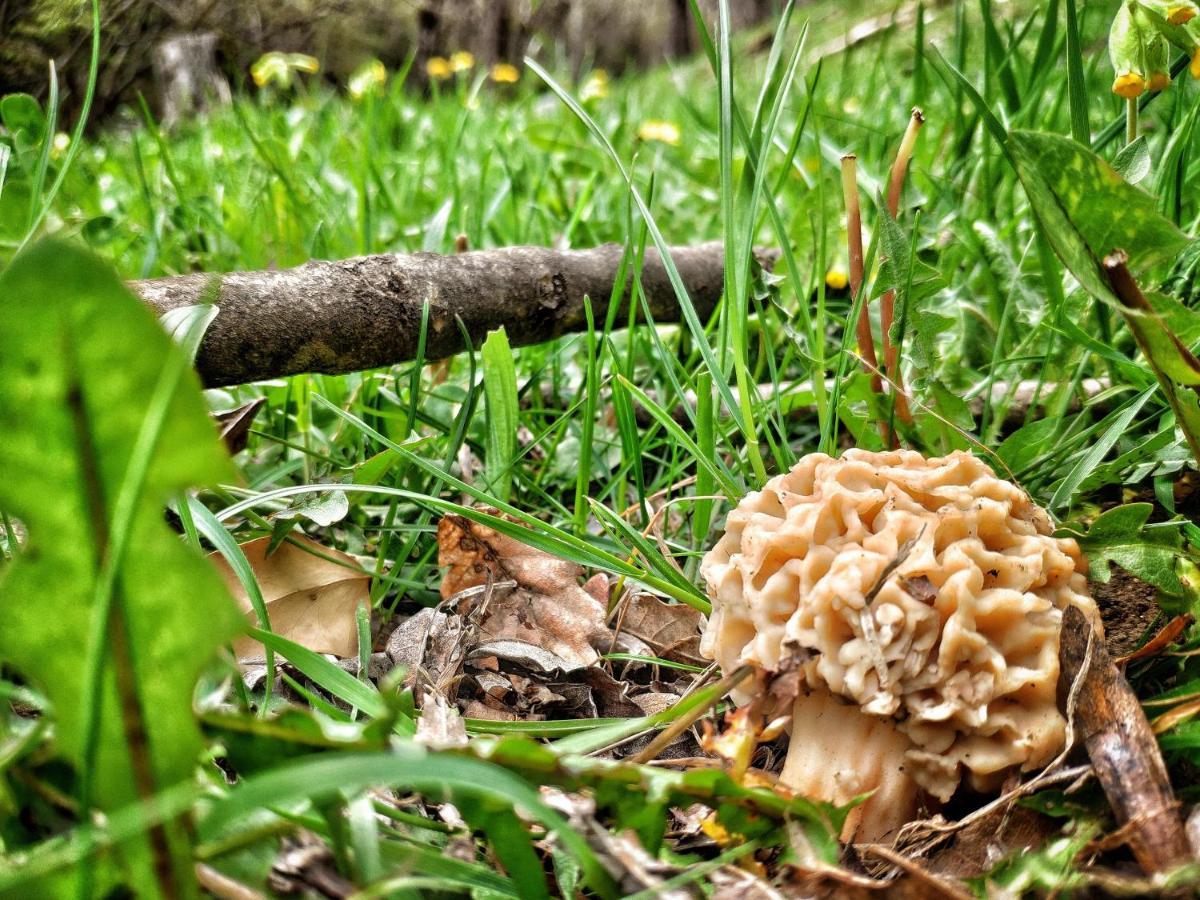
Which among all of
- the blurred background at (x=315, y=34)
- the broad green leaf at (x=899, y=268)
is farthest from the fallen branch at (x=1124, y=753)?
the blurred background at (x=315, y=34)

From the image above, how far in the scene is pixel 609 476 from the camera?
6.20 feet

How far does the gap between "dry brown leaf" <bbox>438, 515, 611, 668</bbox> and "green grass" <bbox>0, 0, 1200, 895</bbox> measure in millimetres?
58

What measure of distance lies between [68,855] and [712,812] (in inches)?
25.4

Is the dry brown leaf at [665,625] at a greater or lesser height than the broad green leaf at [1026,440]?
lesser

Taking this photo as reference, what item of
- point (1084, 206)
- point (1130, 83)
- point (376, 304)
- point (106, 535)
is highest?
point (1130, 83)

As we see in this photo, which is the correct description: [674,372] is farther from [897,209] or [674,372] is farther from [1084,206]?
[1084,206]

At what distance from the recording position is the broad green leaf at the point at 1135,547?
48.4 inches

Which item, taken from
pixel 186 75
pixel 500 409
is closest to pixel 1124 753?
pixel 500 409

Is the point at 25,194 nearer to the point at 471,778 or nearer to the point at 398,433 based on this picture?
the point at 398,433

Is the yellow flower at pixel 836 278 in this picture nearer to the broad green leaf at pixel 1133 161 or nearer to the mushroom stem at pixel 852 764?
the broad green leaf at pixel 1133 161

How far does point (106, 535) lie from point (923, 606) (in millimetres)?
852

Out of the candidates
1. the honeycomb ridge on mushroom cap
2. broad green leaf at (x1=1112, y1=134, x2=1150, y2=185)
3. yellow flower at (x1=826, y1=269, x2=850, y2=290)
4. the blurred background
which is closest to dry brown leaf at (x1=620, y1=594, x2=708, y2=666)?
the honeycomb ridge on mushroom cap

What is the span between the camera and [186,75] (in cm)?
558

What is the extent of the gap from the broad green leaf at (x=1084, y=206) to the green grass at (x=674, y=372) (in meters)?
0.28
